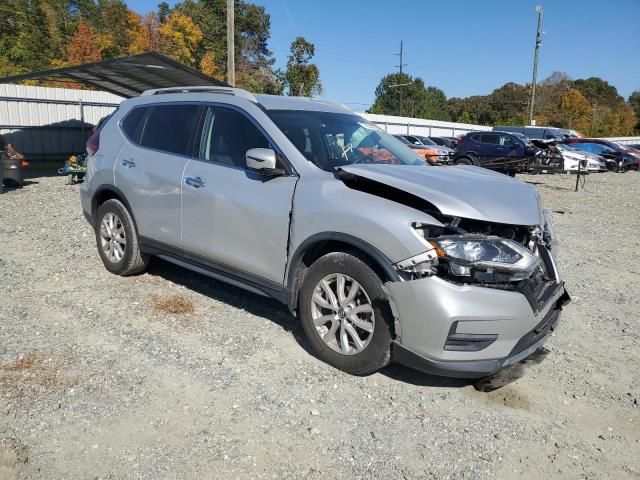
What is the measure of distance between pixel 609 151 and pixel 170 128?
2612 cm

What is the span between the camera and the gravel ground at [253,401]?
9.10 feet

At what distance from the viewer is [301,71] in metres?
46.2

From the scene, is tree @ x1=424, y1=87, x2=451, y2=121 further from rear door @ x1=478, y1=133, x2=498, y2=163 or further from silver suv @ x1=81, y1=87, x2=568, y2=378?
silver suv @ x1=81, y1=87, x2=568, y2=378

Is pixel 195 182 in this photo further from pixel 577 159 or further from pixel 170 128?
pixel 577 159

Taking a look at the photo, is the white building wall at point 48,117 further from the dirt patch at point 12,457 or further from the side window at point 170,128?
the dirt patch at point 12,457

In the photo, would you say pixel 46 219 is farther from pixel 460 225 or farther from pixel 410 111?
pixel 410 111

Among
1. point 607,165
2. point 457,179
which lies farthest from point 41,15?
point 457,179

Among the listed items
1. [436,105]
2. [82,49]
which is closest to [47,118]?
[82,49]

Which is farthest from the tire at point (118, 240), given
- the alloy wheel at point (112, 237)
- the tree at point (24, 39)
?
the tree at point (24, 39)

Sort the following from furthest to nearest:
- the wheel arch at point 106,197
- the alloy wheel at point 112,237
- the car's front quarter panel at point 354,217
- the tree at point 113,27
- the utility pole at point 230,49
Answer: the tree at point 113,27
the utility pole at point 230,49
the alloy wheel at point 112,237
the wheel arch at point 106,197
the car's front quarter panel at point 354,217

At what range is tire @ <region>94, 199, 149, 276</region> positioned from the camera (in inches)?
211

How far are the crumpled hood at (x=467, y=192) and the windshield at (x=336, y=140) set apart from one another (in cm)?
40

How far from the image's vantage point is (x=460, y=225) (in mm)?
3365

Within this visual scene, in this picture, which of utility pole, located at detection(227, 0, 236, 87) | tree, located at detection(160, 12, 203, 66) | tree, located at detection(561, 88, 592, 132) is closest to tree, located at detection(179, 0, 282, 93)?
tree, located at detection(160, 12, 203, 66)
